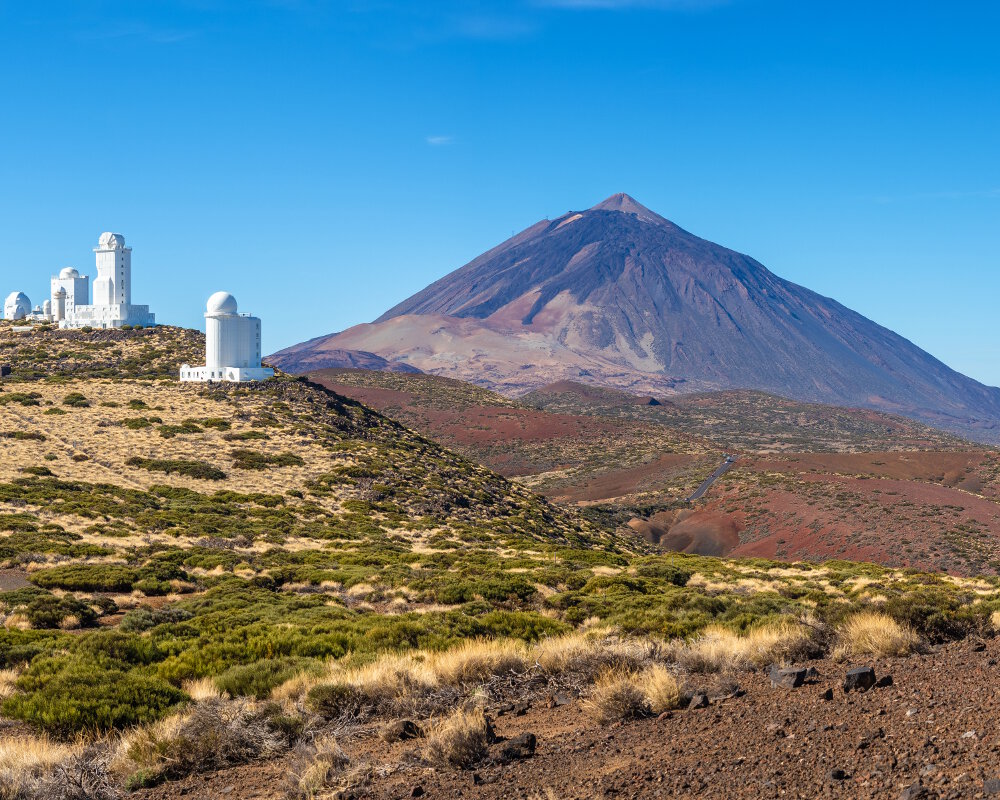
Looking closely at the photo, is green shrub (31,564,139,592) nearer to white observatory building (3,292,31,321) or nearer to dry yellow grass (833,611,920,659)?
dry yellow grass (833,611,920,659)

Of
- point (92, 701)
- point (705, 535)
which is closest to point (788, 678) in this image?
point (92, 701)

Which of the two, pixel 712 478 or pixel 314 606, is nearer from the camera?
pixel 314 606

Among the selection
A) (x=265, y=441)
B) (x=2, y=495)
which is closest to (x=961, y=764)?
(x=2, y=495)

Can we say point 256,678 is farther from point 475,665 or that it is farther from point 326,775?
point 326,775

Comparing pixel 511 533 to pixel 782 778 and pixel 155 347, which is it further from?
pixel 155 347

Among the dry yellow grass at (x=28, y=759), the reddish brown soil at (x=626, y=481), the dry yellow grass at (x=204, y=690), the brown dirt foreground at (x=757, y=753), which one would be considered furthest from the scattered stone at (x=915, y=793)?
the reddish brown soil at (x=626, y=481)

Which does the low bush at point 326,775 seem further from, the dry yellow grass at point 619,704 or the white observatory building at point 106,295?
the white observatory building at point 106,295
